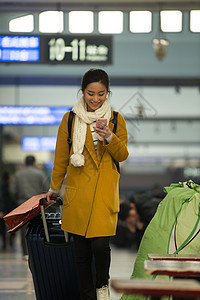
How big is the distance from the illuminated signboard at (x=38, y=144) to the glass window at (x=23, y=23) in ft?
11.8

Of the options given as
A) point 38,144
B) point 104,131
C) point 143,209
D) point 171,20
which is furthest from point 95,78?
point 38,144

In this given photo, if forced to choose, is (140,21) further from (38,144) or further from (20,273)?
(38,144)

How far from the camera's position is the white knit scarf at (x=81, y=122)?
3.41 metres

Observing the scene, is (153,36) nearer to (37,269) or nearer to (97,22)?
(97,22)

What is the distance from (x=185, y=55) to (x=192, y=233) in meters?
5.76

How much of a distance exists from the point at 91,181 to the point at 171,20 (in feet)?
17.1

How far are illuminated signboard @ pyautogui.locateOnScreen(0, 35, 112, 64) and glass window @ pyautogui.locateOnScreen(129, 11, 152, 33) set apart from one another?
1.35 metres

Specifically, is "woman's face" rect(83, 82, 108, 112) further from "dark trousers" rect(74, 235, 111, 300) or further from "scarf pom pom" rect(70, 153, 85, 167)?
"dark trousers" rect(74, 235, 111, 300)

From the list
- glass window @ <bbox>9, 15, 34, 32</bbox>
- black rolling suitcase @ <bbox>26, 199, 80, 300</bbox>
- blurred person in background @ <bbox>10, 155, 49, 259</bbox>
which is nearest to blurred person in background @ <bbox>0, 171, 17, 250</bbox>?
blurred person in background @ <bbox>10, 155, 49, 259</bbox>

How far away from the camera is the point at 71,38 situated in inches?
276

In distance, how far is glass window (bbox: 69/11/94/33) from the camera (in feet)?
25.9

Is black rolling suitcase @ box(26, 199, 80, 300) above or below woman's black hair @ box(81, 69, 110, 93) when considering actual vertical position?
below

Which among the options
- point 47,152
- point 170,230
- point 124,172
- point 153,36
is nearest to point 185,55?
point 153,36

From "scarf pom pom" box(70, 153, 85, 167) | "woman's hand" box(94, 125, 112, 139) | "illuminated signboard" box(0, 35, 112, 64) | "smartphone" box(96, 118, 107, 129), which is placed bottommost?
"scarf pom pom" box(70, 153, 85, 167)
